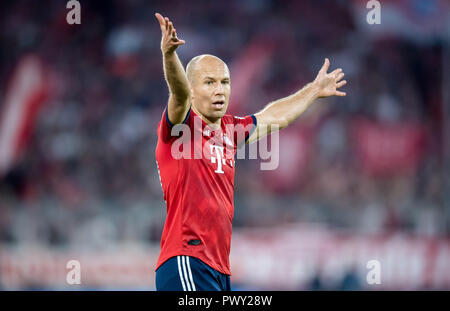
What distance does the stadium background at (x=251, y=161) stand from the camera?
11.5 meters

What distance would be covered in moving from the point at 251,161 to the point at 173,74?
8517mm

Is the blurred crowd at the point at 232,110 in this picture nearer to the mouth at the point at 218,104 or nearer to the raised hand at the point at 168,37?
the mouth at the point at 218,104

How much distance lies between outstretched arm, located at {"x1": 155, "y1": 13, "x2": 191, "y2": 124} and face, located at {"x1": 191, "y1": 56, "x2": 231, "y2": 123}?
41 cm

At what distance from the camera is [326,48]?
1380 centimetres

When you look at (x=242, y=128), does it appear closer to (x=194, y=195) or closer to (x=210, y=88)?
(x=210, y=88)

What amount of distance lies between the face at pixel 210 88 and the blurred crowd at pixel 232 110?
7090 mm

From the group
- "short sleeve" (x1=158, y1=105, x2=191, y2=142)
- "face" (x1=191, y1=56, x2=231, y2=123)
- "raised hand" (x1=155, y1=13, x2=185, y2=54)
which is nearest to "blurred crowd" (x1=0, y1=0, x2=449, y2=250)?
"face" (x1=191, y1=56, x2=231, y2=123)

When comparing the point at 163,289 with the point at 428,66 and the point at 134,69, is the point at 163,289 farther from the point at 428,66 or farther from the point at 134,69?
the point at 428,66

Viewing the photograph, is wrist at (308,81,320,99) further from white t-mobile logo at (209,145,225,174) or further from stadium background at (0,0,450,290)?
stadium background at (0,0,450,290)

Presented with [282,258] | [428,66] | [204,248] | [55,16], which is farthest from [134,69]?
[204,248]

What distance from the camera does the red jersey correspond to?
4.45 metres

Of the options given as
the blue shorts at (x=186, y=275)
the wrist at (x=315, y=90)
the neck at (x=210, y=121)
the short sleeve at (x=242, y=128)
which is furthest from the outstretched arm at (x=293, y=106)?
the blue shorts at (x=186, y=275)

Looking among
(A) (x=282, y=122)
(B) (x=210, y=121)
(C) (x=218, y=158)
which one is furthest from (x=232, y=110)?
(C) (x=218, y=158)

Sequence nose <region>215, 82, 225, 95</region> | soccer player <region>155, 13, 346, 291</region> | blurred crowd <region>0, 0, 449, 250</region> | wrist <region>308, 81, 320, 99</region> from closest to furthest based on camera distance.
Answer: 1. soccer player <region>155, 13, 346, 291</region>
2. nose <region>215, 82, 225, 95</region>
3. wrist <region>308, 81, 320, 99</region>
4. blurred crowd <region>0, 0, 449, 250</region>
